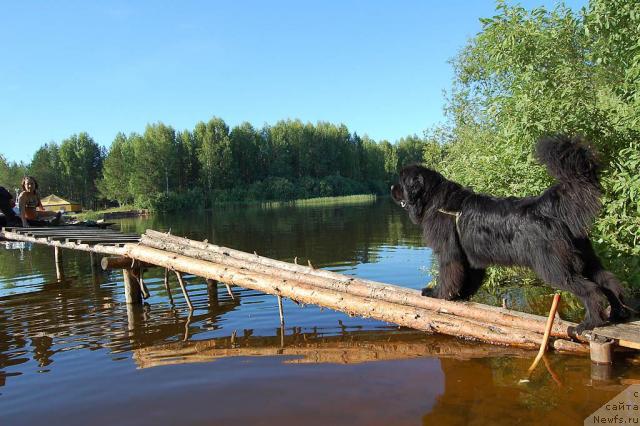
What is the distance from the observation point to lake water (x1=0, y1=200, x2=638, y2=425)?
4.69 m

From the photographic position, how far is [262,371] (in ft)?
→ 19.5

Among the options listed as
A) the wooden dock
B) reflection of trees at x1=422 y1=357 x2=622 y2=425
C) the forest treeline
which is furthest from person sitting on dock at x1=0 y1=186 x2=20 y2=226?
the forest treeline

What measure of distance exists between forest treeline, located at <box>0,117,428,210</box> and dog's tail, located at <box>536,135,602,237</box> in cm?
5720

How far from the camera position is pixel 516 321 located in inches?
220

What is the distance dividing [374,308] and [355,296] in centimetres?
42

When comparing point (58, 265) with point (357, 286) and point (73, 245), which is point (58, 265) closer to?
point (73, 245)

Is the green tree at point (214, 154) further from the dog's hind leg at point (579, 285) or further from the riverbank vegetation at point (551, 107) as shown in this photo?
the dog's hind leg at point (579, 285)

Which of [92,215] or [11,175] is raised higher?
[11,175]

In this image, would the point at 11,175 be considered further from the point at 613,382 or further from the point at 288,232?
the point at 613,382

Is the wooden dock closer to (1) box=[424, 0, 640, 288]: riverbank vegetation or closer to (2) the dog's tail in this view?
(2) the dog's tail

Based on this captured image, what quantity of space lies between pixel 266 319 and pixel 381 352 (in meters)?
2.83

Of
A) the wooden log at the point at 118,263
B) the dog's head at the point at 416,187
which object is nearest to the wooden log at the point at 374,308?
the dog's head at the point at 416,187

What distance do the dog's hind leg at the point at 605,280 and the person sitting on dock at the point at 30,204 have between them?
51.0 ft

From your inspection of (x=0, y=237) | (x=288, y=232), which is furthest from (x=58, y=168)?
(x=0, y=237)
